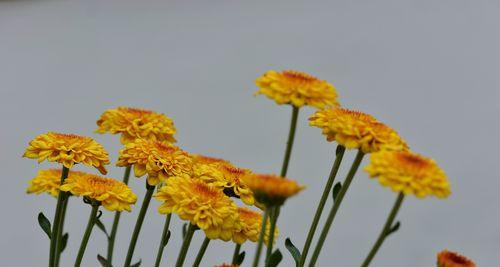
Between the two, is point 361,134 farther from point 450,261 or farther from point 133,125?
point 133,125

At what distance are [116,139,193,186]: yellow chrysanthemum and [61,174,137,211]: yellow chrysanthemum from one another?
2cm

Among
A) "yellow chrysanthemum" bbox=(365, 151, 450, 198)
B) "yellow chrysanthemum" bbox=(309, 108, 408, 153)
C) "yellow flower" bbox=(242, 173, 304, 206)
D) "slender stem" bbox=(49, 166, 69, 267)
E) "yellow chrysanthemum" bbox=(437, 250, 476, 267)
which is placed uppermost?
"yellow chrysanthemum" bbox=(309, 108, 408, 153)

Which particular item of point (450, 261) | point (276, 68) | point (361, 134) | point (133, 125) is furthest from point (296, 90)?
point (276, 68)

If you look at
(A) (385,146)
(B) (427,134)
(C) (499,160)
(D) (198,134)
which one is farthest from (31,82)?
(A) (385,146)

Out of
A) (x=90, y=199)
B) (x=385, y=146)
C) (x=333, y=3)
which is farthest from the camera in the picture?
(x=333, y=3)

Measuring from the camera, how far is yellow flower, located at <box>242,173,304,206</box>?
1.79 feet

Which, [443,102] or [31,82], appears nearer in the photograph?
[443,102]

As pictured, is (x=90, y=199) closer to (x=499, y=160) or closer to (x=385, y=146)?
(x=385, y=146)

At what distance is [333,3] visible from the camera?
1.39 metres

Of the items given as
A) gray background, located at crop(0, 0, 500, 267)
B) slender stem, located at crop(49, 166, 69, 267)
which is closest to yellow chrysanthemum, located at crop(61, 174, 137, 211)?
slender stem, located at crop(49, 166, 69, 267)

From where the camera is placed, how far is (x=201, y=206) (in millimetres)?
663

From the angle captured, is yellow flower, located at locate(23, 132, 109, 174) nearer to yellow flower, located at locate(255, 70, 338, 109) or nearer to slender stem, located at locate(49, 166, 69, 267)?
slender stem, located at locate(49, 166, 69, 267)

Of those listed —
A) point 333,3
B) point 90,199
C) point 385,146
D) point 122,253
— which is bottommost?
point 122,253

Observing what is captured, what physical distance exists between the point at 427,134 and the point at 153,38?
1.86 feet
